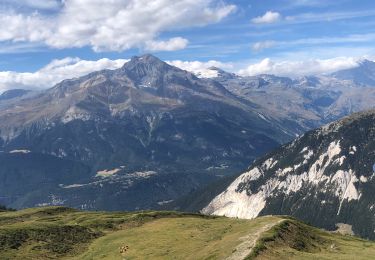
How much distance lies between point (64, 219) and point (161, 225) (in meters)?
42.5

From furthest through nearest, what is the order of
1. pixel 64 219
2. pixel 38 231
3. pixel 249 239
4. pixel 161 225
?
pixel 64 219 < pixel 161 225 < pixel 38 231 < pixel 249 239

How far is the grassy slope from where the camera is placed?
81062 millimetres

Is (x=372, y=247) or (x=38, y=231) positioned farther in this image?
(x=38, y=231)

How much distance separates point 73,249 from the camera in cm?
10806

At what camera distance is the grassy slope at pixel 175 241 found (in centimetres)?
8106

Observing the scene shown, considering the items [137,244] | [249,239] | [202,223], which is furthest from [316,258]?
[202,223]

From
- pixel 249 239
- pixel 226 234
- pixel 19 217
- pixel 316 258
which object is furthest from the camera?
pixel 19 217

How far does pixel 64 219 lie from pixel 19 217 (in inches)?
1050

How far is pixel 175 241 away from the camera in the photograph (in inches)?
3974

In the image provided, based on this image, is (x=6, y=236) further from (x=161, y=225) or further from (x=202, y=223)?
(x=202, y=223)

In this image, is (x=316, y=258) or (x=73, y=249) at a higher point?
(x=316, y=258)

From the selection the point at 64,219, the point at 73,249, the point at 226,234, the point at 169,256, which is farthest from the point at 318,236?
the point at 64,219

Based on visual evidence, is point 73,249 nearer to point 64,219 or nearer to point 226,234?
point 226,234

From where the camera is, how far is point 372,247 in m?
93.9
